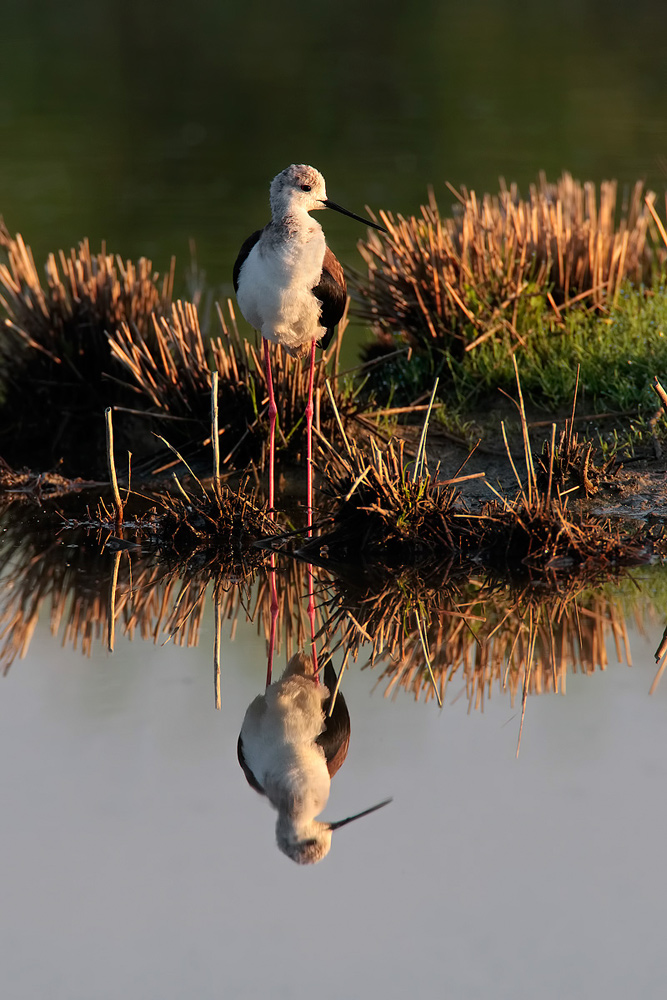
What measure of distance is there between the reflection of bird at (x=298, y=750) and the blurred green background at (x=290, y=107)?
610 cm

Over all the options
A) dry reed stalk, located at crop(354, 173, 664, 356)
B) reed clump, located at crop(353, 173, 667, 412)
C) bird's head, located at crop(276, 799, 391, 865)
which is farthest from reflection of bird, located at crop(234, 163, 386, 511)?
bird's head, located at crop(276, 799, 391, 865)

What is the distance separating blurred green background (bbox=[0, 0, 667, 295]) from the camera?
1234 cm

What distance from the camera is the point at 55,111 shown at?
667 inches

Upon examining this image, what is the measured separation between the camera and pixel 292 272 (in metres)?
5.12

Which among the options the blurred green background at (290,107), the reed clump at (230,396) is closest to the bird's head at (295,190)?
the reed clump at (230,396)

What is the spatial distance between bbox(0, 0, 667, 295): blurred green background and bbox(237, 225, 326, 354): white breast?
4.56 m

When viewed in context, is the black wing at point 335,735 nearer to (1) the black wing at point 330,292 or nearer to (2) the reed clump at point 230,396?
(1) the black wing at point 330,292

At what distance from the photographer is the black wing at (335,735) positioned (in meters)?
3.66

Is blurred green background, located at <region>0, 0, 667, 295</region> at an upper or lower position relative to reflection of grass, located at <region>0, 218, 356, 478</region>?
upper

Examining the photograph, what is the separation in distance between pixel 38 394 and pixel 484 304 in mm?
2299

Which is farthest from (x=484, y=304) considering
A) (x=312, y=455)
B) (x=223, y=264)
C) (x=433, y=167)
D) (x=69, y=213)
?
(x=433, y=167)

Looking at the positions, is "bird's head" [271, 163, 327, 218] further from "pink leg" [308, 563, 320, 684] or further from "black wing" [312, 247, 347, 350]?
"pink leg" [308, 563, 320, 684]

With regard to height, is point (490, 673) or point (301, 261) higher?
point (301, 261)

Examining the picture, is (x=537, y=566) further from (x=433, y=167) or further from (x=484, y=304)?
(x=433, y=167)
